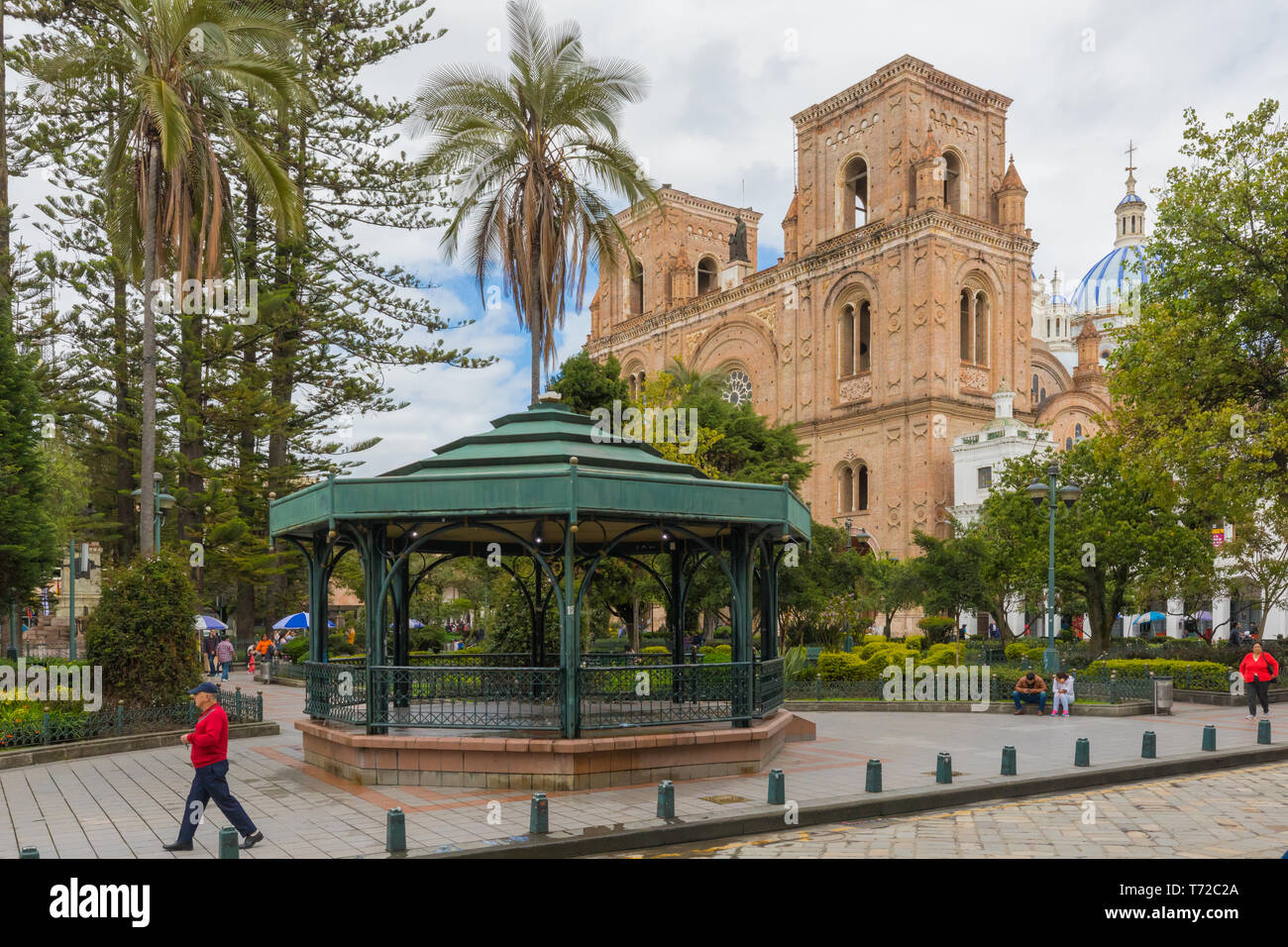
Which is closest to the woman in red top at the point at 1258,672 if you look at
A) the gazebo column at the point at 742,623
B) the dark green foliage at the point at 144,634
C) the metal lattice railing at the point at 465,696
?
the gazebo column at the point at 742,623

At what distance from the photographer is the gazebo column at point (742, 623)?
12211 millimetres

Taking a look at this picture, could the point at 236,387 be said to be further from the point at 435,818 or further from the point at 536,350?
the point at 435,818

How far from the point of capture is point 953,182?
55750 millimetres

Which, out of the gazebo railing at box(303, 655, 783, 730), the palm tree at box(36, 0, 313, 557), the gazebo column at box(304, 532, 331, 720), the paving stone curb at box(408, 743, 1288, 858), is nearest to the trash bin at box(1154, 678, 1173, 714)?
the paving stone curb at box(408, 743, 1288, 858)

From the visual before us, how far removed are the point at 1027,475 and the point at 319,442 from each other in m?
23.8

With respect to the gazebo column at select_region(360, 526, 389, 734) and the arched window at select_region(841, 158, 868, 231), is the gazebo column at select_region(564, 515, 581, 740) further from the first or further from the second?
the arched window at select_region(841, 158, 868, 231)

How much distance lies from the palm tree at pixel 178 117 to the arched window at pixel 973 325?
42496mm

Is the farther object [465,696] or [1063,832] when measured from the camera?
[465,696]

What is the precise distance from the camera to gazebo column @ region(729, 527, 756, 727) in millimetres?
12211

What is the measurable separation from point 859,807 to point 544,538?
6508 millimetres

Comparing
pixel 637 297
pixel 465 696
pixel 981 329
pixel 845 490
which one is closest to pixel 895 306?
pixel 981 329

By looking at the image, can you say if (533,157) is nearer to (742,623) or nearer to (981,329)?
(742,623)
